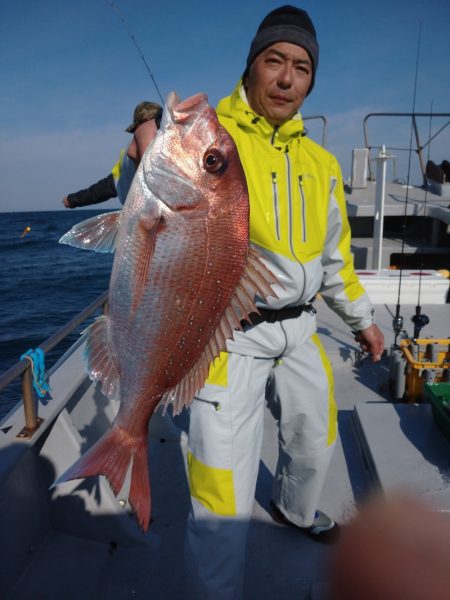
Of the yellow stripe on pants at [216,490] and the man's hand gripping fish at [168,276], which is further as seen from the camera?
the yellow stripe on pants at [216,490]

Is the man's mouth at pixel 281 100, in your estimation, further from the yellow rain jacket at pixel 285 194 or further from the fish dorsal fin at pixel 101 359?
the fish dorsal fin at pixel 101 359

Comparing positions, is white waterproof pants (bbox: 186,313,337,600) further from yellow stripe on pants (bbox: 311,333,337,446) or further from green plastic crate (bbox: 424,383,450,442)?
green plastic crate (bbox: 424,383,450,442)

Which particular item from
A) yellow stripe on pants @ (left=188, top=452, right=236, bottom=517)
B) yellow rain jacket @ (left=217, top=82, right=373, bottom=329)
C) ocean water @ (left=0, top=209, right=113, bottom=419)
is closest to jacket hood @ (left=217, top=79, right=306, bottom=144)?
yellow rain jacket @ (left=217, top=82, right=373, bottom=329)

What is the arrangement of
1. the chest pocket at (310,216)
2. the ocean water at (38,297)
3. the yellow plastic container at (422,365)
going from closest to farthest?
the chest pocket at (310,216), the yellow plastic container at (422,365), the ocean water at (38,297)

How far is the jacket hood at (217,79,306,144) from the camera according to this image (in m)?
1.81

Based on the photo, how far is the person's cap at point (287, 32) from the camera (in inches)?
70.9

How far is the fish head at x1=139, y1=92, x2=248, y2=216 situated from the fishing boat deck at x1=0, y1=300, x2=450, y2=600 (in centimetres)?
111

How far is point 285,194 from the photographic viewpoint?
1813 mm

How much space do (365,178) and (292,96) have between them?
31.0 ft

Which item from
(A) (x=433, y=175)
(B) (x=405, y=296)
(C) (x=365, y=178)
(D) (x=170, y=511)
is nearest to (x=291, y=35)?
(D) (x=170, y=511)

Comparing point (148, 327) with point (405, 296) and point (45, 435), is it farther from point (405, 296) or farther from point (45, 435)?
point (405, 296)

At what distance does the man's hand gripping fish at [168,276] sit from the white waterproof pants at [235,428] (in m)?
0.28

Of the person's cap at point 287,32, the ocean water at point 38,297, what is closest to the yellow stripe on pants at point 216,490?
the person's cap at point 287,32

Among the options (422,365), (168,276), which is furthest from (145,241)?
(422,365)
